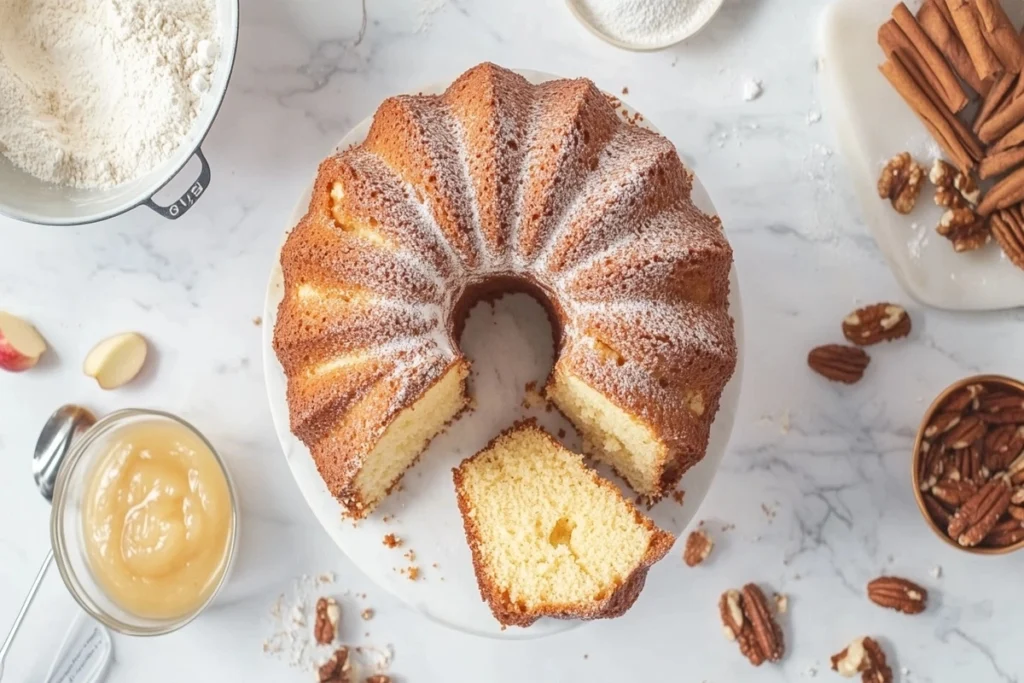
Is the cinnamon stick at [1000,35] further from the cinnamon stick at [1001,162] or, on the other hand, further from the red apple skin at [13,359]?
the red apple skin at [13,359]

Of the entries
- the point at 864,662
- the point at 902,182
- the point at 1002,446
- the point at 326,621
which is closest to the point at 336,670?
the point at 326,621

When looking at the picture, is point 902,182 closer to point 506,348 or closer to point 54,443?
point 506,348

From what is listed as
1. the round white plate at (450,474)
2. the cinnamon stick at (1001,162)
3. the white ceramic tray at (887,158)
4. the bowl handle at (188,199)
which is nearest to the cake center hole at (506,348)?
the round white plate at (450,474)

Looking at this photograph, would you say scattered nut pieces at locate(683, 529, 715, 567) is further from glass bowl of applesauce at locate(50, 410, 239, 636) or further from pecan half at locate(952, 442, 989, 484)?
glass bowl of applesauce at locate(50, 410, 239, 636)

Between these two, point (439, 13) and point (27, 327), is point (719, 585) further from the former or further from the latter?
point (27, 327)

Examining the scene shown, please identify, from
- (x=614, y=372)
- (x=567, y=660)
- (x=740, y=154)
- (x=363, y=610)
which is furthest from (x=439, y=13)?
(x=567, y=660)

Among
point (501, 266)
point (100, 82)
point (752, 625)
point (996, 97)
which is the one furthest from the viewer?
point (752, 625)
